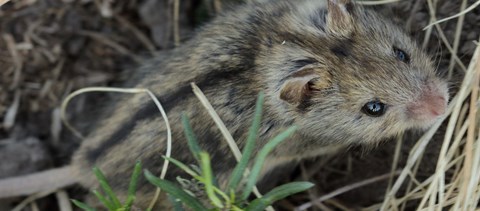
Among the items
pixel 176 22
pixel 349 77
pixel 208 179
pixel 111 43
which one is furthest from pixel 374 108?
pixel 111 43

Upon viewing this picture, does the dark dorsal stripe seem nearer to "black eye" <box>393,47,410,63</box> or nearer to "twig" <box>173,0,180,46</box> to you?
"black eye" <box>393,47,410,63</box>

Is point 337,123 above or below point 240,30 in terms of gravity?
below

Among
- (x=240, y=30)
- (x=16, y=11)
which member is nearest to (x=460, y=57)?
(x=240, y=30)

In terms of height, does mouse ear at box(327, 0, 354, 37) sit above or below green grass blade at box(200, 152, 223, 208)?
above

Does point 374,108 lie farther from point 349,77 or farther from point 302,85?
point 302,85

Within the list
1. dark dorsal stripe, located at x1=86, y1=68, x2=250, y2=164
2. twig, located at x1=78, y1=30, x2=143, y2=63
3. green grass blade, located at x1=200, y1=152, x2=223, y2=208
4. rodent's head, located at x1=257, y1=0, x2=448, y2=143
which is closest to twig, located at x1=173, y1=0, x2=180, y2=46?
twig, located at x1=78, y1=30, x2=143, y2=63

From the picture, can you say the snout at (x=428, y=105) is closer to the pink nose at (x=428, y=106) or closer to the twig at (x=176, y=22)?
the pink nose at (x=428, y=106)

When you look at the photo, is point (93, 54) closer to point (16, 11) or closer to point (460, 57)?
point (16, 11)
